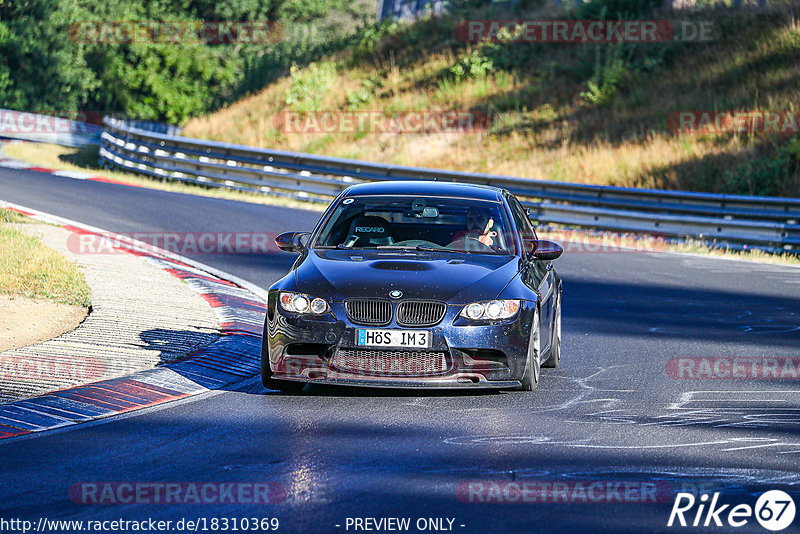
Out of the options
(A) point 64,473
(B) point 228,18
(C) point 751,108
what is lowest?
(A) point 64,473

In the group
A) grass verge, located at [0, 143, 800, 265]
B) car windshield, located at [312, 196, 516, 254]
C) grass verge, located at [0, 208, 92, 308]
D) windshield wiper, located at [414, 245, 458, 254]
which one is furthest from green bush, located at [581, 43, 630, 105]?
windshield wiper, located at [414, 245, 458, 254]

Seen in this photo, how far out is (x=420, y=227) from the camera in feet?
31.2

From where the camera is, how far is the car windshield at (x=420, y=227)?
9242 mm

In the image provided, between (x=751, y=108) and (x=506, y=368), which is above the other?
(x=751, y=108)

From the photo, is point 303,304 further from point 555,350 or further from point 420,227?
point 555,350

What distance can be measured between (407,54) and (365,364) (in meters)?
34.0

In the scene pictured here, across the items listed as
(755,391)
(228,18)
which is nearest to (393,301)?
(755,391)

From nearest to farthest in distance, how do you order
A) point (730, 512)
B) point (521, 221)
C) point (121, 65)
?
1. point (730, 512)
2. point (521, 221)
3. point (121, 65)

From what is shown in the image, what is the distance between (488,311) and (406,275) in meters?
0.66

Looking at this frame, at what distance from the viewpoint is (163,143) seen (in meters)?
27.6

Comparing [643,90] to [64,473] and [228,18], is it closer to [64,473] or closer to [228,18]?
[64,473]

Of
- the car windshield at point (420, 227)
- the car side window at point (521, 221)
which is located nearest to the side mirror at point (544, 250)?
the car windshield at point (420, 227)

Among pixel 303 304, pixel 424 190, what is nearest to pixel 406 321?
pixel 303 304

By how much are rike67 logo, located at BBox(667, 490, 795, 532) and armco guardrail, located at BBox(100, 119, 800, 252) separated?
14.2 meters
